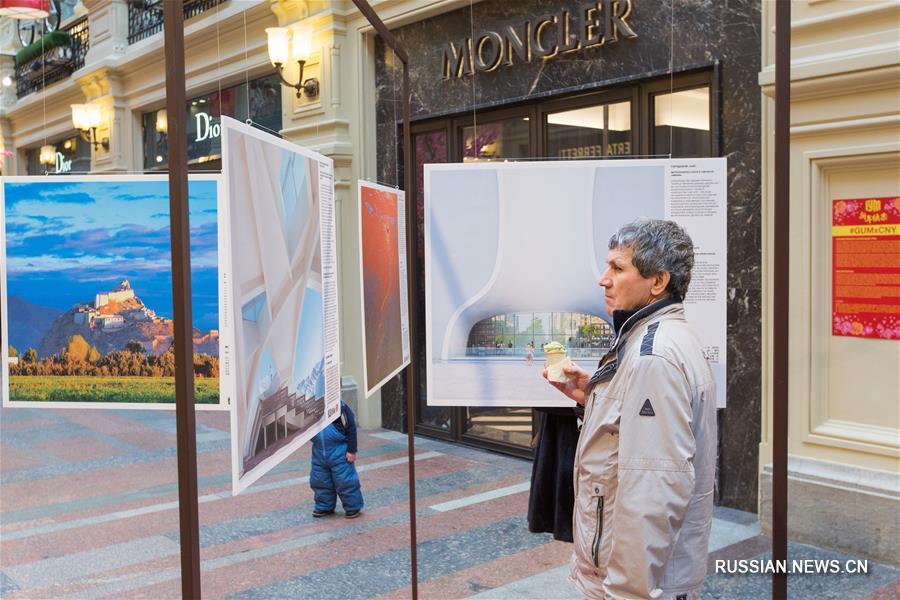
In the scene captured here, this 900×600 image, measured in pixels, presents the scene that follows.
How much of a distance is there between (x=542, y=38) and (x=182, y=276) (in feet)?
19.1

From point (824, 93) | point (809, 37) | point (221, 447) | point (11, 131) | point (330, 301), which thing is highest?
point (809, 37)

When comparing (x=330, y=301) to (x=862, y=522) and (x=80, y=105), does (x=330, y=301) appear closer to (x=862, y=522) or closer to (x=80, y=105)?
(x=80, y=105)

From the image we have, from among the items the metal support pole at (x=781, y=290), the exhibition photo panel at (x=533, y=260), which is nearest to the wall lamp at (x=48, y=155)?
the exhibition photo panel at (x=533, y=260)

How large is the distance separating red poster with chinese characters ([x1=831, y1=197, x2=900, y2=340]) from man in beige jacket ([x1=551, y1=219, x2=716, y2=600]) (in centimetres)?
300

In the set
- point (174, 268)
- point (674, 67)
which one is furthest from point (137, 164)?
point (674, 67)

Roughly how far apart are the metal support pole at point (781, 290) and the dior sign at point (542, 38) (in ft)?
12.6

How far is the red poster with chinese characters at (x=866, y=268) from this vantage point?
505 centimetres

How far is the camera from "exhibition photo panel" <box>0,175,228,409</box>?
2.90m

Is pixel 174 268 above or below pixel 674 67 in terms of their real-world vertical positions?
Result: below

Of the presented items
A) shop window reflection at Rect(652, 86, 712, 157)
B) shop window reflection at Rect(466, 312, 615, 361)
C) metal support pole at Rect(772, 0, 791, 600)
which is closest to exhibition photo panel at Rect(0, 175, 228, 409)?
shop window reflection at Rect(466, 312, 615, 361)

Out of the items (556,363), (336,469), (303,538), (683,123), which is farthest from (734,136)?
(303,538)

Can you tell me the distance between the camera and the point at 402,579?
16.6ft

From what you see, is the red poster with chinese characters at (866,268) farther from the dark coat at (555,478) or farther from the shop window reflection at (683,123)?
the dark coat at (555,478)

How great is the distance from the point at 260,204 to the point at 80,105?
196 cm
